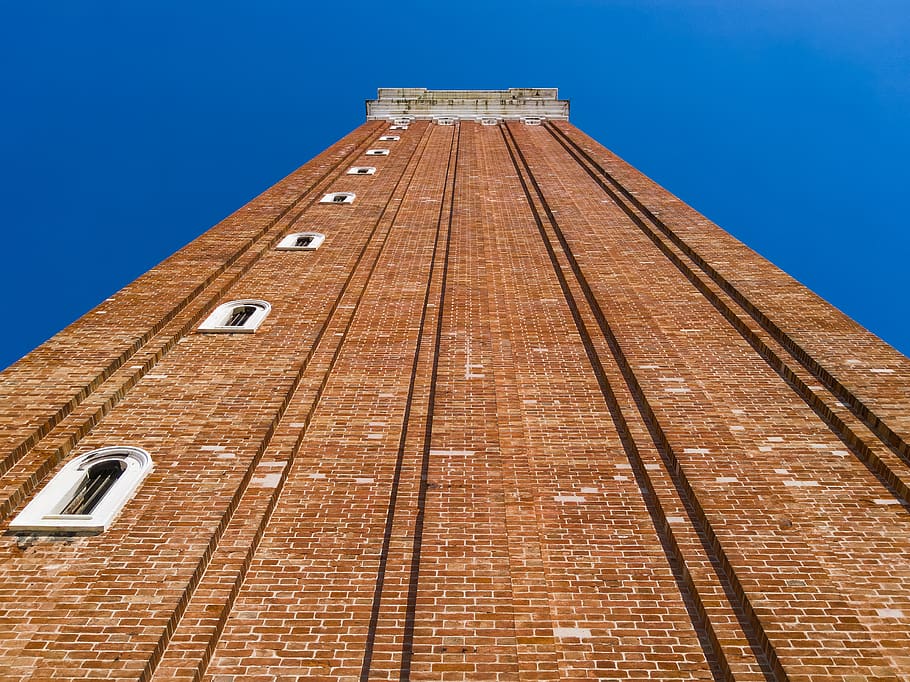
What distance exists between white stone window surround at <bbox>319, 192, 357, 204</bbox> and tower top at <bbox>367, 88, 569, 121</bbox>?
19.7 meters

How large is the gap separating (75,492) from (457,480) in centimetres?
441

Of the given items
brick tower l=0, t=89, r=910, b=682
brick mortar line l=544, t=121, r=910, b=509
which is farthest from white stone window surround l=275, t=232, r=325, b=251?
brick mortar line l=544, t=121, r=910, b=509

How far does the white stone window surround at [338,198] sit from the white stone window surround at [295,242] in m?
3.25

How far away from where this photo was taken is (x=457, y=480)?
793cm

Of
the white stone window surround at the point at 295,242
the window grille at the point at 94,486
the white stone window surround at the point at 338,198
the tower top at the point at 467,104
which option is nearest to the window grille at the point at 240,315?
the white stone window surround at the point at 295,242

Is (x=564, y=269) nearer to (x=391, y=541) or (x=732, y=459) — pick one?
(x=732, y=459)

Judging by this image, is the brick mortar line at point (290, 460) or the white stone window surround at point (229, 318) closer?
the brick mortar line at point (290, 460)

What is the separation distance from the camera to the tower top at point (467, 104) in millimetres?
38875

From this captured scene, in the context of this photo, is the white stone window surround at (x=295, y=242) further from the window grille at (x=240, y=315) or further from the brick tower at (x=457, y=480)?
the window grille at (x=240, y=315)

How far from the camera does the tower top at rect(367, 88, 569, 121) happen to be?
38.9 meters

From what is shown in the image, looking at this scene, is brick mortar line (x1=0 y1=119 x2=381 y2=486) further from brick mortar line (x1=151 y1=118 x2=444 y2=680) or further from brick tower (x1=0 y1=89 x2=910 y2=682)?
brick mortar line (x1=151 y1=118 x2=444 y2=680)

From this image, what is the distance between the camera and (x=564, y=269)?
14867 millimetres

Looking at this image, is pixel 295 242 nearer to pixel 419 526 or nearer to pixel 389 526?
pixel 389 526

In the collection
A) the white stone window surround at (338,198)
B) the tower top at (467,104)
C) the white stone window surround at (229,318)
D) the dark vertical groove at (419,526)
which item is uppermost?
the tower top at (467,104)
